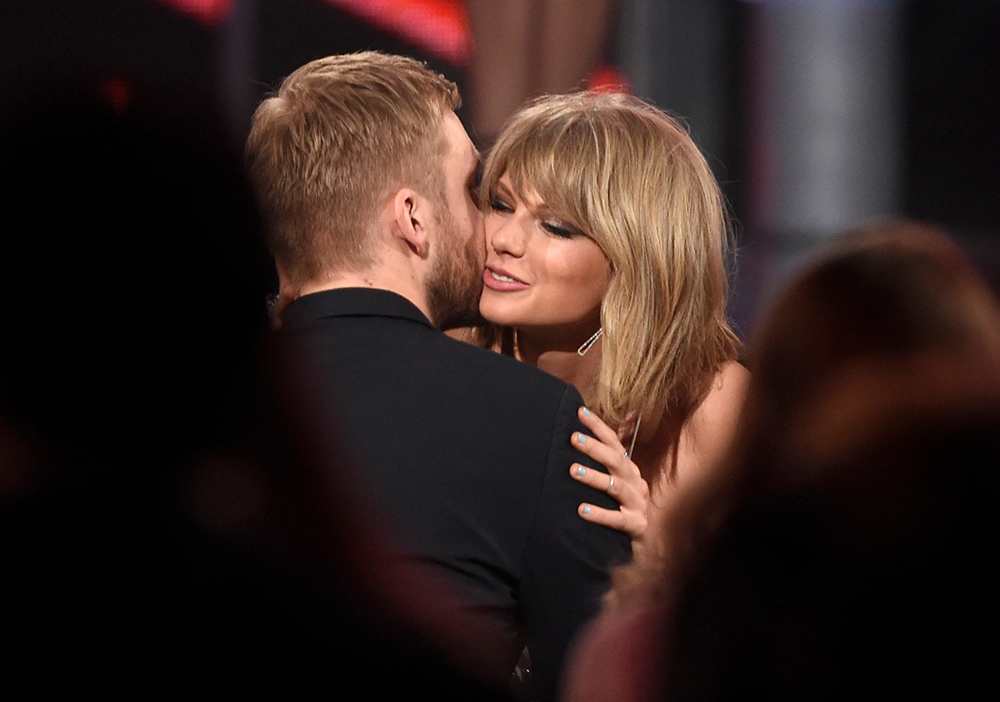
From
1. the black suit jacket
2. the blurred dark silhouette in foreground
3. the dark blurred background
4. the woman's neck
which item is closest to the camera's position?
the blurred dark silhouette in foreground

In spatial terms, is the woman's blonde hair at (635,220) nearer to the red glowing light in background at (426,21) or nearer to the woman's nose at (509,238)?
the woman's nose at (509,238)

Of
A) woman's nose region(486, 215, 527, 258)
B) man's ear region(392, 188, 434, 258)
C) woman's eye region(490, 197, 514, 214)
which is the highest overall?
man's ear region(392, 188, 434, 258)

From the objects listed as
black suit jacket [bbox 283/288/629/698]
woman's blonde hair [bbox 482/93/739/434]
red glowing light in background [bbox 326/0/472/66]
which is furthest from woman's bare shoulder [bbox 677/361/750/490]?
red glowing light in background [bbox 326/0/472/66]

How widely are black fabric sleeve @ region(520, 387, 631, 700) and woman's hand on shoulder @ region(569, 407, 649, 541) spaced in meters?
0.01

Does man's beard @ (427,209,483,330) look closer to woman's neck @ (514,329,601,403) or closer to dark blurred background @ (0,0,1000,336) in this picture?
woman's neck @ (514,329,601,403)

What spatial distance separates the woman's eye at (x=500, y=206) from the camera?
2.29 meters

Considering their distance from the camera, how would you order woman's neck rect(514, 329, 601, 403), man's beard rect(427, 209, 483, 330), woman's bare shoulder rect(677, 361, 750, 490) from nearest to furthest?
man's beard rect(427, 209, 483, 330), woman's bare shoulder rect(677, 361, 750, 490), woman's neck rect(514, 329, 601, 403)

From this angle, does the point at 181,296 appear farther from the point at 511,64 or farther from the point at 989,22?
the point at 989,22

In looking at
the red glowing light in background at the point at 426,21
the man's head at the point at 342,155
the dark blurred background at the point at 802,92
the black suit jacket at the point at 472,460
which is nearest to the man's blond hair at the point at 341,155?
the man's head at the point at 342,155

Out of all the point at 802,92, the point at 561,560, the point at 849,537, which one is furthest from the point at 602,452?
the point at 802,92

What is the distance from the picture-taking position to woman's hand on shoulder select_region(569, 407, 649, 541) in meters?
1.41

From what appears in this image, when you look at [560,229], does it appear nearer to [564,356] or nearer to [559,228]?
[559,228]

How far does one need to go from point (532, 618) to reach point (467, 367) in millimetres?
374

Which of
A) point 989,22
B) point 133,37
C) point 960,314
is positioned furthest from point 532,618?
point 989,22
